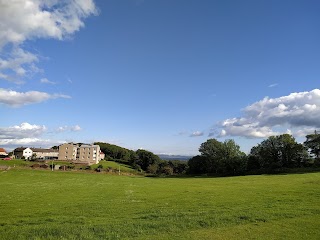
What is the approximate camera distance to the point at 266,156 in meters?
112

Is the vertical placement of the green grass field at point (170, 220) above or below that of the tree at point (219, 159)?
below

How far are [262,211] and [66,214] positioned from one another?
43.4ft

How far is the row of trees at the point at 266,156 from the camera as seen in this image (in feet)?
351

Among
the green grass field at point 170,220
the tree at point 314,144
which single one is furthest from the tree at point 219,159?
the green grass field at point 170,220

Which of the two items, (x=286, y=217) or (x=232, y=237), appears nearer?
(x=232, y=237)

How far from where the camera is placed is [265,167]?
109 meters

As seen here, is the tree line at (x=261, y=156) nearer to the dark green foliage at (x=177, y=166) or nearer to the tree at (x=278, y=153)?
the tree at (x=278, y=153)

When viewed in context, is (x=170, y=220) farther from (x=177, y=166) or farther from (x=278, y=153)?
(x=177, y=166)

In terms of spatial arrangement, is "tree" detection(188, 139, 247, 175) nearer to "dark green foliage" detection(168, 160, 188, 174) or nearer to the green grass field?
"dark green foliage" detection(168, 160, 188, 174)

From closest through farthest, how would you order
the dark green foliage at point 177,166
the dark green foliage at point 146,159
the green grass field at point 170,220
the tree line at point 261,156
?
the green grass field at point 170,220, the tree line at point 261,156, the dark green foliage at point 177,166, the dark green foliage at point 146,159

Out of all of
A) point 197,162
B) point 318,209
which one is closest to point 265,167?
point 197,162

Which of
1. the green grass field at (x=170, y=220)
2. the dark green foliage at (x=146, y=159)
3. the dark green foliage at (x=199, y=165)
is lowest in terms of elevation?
the green grass field at (x=170, y=220)

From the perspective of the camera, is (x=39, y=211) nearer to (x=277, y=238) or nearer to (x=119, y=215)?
(x=119, y=215)

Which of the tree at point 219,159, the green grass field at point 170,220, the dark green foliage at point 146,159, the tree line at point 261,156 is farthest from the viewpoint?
the dark green foliage at point 146,159
